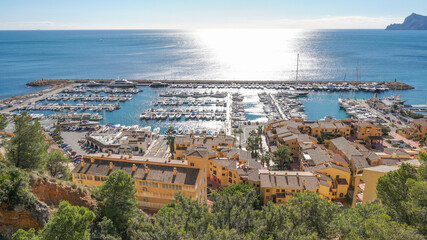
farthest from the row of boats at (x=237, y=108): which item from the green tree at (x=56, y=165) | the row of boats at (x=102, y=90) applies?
the green tree at (x=56, y=165)

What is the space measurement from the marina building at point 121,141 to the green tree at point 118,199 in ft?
104

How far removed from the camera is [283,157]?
45594 mm

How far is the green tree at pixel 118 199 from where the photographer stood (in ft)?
68.9

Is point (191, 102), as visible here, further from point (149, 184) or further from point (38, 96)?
point (149, 184)

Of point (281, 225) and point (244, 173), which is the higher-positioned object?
point (281, 225)

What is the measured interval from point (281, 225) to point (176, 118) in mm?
59827

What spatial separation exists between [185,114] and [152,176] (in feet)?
160

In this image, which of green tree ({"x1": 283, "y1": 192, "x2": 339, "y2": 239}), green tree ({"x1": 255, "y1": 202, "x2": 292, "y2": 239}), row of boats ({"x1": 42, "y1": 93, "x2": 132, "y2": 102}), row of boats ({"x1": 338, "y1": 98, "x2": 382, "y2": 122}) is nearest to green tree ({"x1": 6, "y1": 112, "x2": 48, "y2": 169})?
green tree ({"x1": 255, "y1": 202, "x2": 292, "y2": 239})

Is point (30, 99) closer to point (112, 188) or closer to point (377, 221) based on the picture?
point (112, 188)

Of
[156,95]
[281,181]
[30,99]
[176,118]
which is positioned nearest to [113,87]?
[156,95]

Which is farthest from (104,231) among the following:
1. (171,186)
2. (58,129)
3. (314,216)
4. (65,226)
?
(58,129)

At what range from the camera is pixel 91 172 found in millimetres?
31641

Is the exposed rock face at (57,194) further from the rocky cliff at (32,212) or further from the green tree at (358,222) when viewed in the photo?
the green tree at (358,222)

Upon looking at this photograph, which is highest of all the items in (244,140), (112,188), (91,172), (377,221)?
(377,221)
